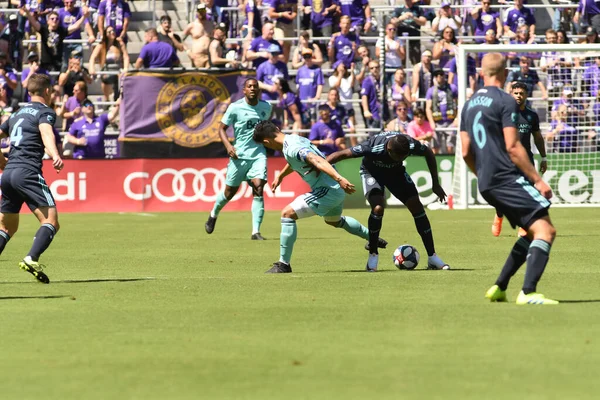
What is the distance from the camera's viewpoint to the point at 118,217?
83.1 feet

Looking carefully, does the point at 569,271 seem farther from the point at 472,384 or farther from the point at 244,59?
the point at 244,59

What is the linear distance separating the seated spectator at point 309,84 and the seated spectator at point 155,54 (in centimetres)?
297

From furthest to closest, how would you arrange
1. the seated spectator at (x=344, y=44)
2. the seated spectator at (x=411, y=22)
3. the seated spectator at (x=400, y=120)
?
the seated spectator at (x=411, y=22), the seated spectator at (x=344, y=44), the seated spectator at (x=400, y=120)

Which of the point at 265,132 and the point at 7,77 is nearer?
the point at 265,132

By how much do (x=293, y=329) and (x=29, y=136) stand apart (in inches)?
187

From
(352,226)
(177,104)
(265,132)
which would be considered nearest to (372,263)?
(352,226)

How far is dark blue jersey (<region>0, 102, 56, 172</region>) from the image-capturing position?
12.6 meters

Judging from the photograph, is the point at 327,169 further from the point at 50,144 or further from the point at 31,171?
the point at 31,171

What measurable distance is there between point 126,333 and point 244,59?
64.8 feet

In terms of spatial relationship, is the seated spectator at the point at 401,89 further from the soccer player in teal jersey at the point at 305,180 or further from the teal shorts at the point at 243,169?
the soccer player in teal jersey at the point at 305,180

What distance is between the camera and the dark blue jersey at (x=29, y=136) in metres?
12.6

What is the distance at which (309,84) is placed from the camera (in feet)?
93.0

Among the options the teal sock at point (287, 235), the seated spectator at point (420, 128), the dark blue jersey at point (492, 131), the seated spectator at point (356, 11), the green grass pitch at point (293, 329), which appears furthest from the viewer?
the seated spectator at point (356, 11)

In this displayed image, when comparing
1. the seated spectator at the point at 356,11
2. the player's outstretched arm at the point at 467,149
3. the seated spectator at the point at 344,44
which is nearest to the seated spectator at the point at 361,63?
the seated spectator at the point at 344,44
